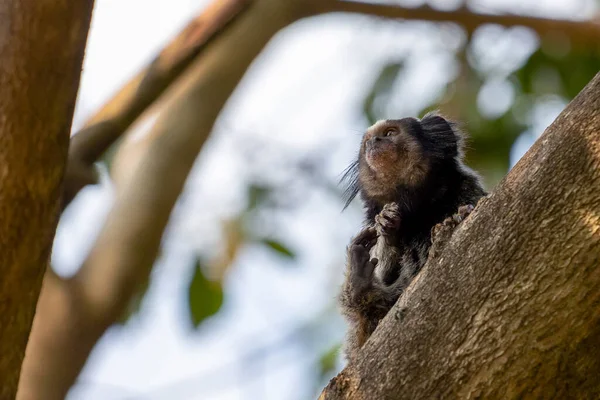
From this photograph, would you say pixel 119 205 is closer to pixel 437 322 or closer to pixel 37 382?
pixel 37 382

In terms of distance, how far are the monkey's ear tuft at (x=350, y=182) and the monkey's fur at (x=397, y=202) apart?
0.12 ft

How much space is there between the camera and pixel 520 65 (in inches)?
242

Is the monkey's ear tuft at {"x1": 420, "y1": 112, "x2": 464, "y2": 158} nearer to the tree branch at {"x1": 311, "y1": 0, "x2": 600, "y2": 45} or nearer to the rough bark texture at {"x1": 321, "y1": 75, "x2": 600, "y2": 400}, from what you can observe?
the tree branch at {"x1": 311, "y1": 0, "x2": 600, "y2": 45}

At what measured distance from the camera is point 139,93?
431 centimetres

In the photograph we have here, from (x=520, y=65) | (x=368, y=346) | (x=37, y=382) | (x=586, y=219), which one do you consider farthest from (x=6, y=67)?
(x=520, y=65)

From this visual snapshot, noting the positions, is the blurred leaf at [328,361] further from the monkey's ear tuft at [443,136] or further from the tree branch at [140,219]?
the monkey's ear tuft at [443,136]

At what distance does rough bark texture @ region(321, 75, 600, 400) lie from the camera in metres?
2.26

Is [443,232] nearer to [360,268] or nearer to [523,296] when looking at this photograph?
[523,296]

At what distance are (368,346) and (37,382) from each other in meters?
2.54

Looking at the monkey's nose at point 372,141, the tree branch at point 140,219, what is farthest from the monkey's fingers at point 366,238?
the tree branch at point 140,219

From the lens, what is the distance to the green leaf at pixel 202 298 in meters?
5.45

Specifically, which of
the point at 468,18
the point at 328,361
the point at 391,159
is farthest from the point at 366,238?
the point at 328,361

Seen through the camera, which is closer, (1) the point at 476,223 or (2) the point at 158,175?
(1) the point at 476,223

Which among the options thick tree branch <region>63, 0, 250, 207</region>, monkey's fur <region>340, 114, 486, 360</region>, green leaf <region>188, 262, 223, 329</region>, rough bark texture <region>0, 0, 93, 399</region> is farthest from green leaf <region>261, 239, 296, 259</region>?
rough bark texture <region>0, 0, 93, 399</region>
